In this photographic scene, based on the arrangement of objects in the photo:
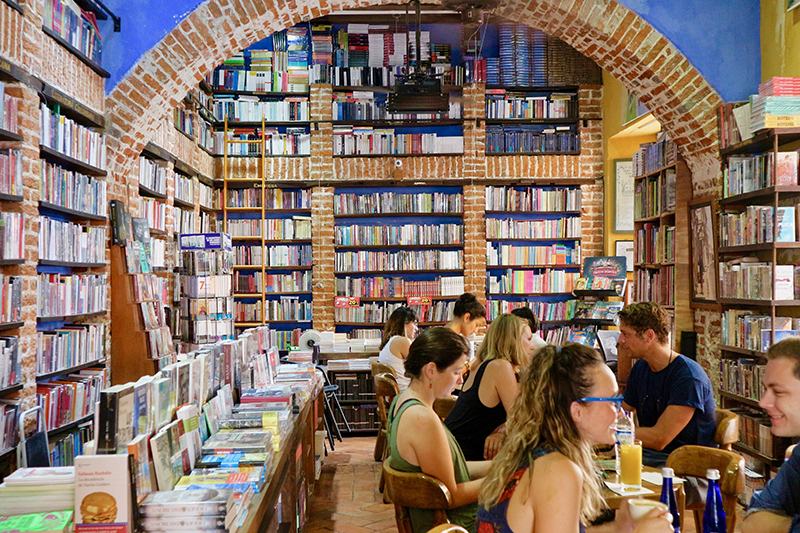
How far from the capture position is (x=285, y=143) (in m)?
8.48

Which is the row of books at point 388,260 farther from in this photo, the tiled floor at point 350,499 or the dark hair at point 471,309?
the dark hair at point 471,309

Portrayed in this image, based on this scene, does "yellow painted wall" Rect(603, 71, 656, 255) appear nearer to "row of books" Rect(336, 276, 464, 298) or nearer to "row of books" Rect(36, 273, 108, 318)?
"row of books" Rect(336, 276, 464, 298)

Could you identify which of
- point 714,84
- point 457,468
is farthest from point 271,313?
point 457,468

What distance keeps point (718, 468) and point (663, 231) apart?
358cm

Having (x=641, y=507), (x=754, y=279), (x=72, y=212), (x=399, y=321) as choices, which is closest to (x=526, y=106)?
(x=399, y=321)

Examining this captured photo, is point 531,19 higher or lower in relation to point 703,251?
higher

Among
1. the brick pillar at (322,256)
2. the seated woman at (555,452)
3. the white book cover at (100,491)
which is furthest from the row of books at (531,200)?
the white book cover at (100,491)

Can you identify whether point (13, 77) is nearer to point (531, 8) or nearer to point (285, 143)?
point (531, 8)

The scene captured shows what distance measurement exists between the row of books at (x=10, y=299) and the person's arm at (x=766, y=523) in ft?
11.6

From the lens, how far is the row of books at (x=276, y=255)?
28.1 ft

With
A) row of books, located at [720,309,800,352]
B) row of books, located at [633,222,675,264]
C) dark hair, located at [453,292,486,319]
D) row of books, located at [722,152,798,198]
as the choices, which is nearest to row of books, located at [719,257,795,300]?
row of books, located at [720,309,800,352]

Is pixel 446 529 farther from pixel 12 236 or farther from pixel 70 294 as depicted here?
pixel 70 294

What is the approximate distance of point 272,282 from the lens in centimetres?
859

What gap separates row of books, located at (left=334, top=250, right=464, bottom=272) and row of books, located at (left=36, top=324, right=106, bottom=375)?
4.01 metres
